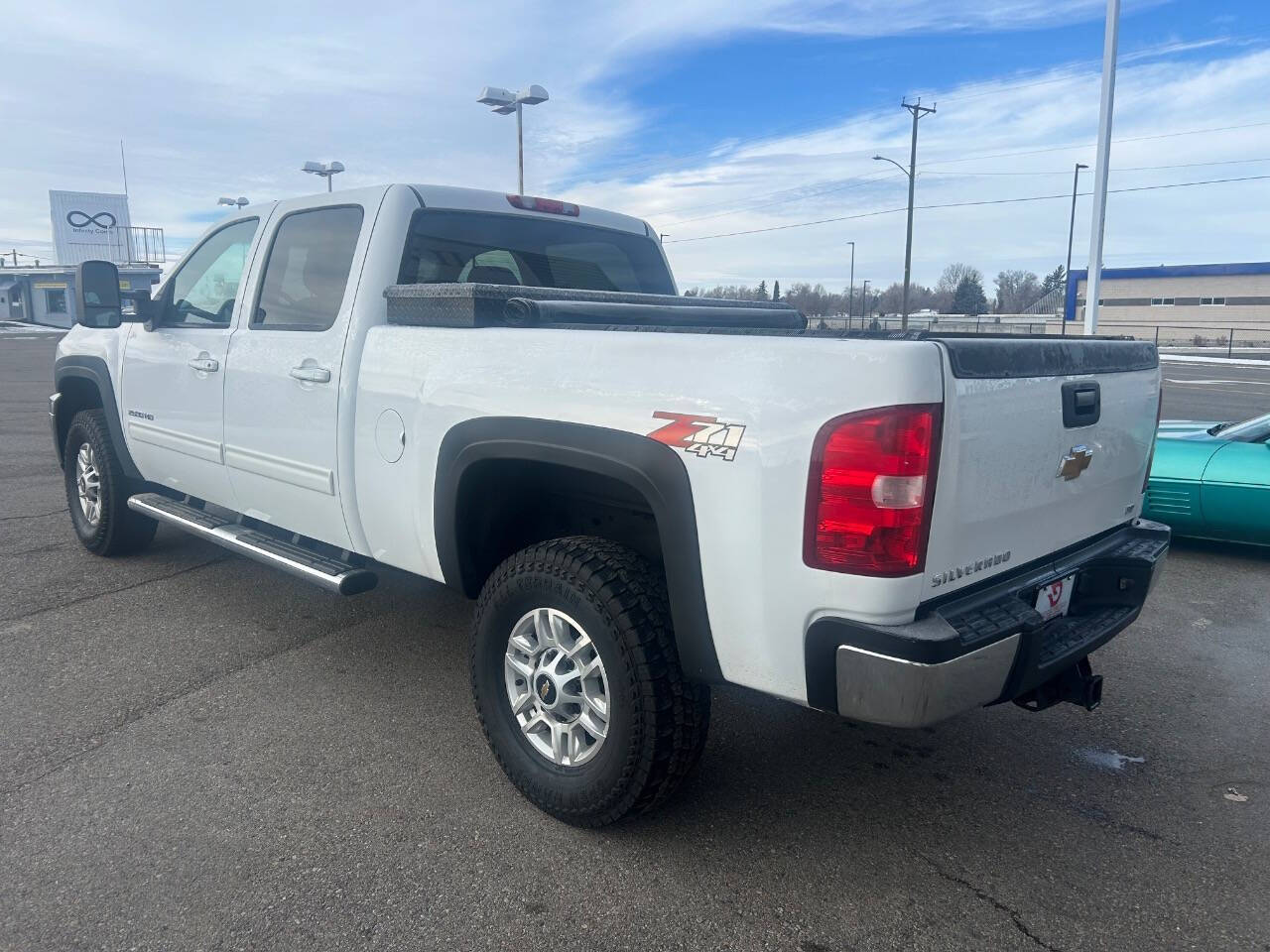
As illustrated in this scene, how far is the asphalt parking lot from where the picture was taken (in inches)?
102

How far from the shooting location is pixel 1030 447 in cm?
267

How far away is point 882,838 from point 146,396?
4197mm

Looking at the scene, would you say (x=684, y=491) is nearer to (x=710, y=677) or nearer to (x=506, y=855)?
(x=710, y=677)

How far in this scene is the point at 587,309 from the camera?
3.52 m

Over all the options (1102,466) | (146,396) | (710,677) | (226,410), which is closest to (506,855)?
(710,677)

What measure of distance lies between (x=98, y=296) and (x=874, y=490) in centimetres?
436

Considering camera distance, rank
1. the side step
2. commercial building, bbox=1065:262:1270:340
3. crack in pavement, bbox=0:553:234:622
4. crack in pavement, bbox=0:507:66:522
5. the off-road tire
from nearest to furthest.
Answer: the side step
crack in pavement, bbox=0:553:234:622
the off-road tire
crack in pavement, bbox=0:507:66:522
commercial building, bbox=1065:262:1270:340

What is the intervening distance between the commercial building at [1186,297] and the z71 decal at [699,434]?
5821 centimetres

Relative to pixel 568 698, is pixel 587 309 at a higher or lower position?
higher

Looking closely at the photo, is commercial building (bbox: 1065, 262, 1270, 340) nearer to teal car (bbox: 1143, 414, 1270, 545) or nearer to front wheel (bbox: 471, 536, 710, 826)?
teal car (bbox: 1143, 414, 1270, 545)

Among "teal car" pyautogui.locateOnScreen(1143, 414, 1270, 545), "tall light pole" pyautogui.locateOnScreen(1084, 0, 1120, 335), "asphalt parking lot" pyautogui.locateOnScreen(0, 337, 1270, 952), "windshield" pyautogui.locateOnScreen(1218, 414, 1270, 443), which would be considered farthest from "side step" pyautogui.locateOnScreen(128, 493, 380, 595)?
"tall light pole" pyautogui.locateOnScreen(1084, 0, 1120, 335)

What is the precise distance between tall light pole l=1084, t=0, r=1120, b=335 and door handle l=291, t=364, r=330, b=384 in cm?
1315

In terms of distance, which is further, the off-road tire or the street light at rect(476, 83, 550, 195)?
the street light at rect(476, 83, 550, 195)

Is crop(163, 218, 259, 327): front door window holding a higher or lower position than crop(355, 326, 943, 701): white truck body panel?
higher
